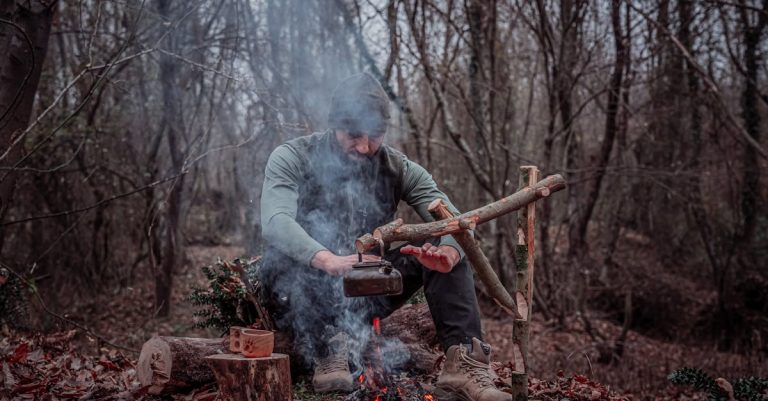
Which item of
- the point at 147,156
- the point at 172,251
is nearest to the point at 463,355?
the point at 172,251

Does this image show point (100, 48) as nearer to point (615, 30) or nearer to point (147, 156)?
point (147, 156)

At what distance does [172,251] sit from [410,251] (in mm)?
Answer: 7198

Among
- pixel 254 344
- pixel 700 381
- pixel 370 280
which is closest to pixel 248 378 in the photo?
pixel 254 344

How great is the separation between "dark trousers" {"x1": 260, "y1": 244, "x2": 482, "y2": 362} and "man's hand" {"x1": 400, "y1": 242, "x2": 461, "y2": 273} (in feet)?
0.56

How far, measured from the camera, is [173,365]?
3.39m

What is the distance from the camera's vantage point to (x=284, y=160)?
141 inches

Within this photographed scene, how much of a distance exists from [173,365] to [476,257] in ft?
6.44

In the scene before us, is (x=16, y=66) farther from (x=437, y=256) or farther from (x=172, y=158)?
(x=172, y=158)

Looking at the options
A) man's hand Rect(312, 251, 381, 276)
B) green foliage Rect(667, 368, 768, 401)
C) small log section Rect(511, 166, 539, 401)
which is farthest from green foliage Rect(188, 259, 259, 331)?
green foliage Rect(667, 368, 768, 401)

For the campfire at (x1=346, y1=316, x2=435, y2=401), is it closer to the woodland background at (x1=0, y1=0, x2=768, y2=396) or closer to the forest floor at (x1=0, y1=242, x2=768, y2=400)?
the forest floor at (x1=0, y1=242, x2=768, y2=400)

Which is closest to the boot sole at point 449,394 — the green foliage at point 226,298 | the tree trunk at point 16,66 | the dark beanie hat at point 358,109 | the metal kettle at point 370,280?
the metal kettle at point 370,280

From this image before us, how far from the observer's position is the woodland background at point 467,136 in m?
8.02

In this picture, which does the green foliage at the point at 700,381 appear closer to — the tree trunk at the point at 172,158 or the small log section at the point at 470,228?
the small log section at the point at 470,228

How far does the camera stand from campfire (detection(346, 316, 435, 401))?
121 inches
